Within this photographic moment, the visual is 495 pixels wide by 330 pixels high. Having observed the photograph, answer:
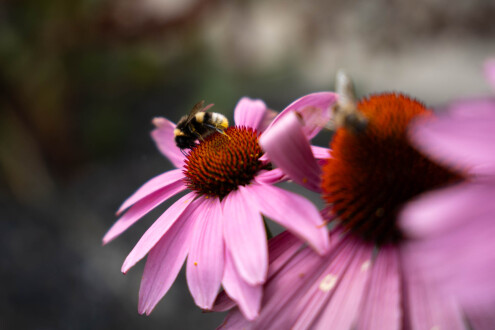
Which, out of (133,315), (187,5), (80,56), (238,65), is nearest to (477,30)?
(238,65)

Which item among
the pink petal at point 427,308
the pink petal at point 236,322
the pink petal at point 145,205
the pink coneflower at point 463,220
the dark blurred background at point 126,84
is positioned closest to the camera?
the pink coneflower at point 463,220

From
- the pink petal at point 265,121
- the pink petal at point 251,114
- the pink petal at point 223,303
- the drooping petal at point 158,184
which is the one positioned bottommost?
the pink petal at point 223,303

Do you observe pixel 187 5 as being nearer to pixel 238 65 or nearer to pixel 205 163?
pixel 238 65

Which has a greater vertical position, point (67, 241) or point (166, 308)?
point (67, 241)

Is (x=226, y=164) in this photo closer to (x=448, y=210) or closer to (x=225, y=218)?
(x=225, y=218)

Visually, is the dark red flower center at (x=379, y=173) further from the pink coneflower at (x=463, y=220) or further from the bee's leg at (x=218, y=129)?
the bee's leg at (x=218, y=129)

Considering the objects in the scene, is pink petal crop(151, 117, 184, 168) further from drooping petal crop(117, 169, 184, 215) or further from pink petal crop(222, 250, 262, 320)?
pink petal crop(222, 250, 262, 320)

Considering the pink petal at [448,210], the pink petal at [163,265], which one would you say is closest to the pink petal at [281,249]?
the pink petal at [163,265]
